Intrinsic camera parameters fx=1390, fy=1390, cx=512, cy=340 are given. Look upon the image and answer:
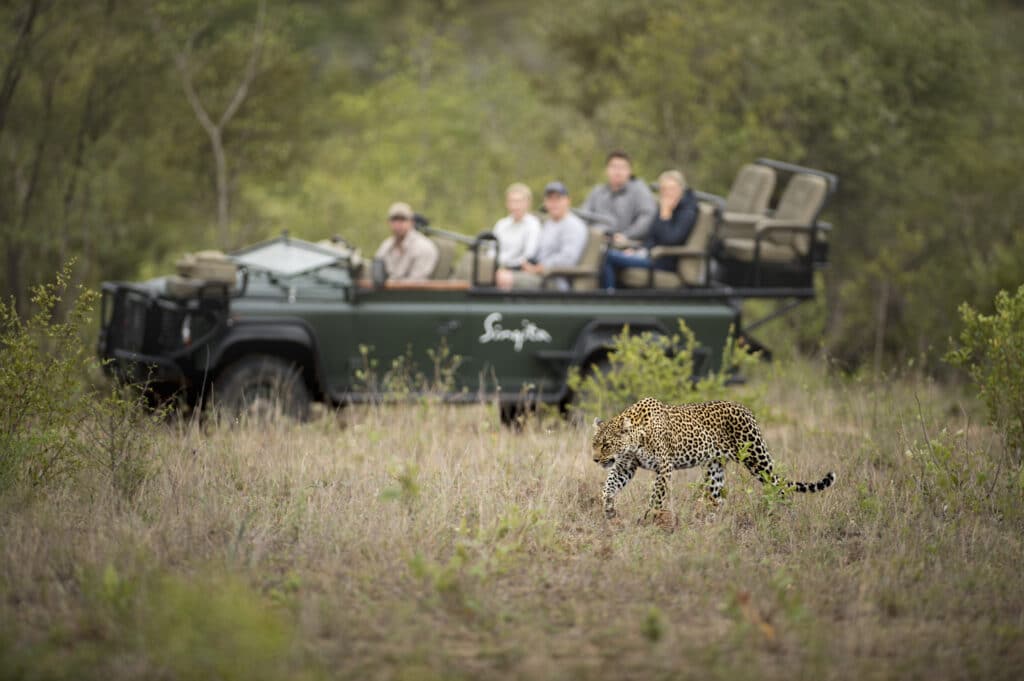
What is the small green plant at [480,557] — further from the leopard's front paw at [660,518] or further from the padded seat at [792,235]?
the padded seat at [792,235]

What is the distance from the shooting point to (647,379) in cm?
944

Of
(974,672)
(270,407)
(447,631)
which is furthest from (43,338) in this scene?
(974,672)

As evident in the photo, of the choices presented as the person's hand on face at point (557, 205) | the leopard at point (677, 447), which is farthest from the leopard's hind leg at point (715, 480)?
the person's hand on face at point (557, 205)

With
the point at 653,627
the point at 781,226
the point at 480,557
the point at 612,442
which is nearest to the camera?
the point at 653,627

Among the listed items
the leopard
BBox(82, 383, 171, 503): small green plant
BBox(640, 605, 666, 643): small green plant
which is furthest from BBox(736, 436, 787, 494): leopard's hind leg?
BBox(82, 383, 171, 503): small green plant

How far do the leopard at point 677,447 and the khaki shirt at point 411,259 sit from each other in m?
3.83

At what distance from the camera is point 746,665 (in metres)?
4.83

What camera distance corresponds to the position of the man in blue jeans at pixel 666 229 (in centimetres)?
1076

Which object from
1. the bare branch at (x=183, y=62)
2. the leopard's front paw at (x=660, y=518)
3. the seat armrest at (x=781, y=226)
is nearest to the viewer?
the leopard's front paw at (x=660, y=518)

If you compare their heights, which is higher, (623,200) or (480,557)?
(623,200)

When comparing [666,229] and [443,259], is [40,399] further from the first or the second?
[666,229]

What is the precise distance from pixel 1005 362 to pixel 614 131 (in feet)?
50.6

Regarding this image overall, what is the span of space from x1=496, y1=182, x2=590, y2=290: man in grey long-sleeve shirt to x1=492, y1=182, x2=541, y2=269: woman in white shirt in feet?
0.42

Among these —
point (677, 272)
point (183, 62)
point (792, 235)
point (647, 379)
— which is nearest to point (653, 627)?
point (647, 379)
